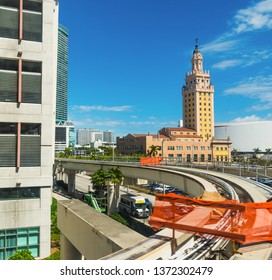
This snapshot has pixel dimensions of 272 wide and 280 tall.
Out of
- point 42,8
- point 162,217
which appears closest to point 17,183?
point 42,8

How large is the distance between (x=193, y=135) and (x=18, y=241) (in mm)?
116182

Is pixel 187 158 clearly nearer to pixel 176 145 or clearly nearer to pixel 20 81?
pixel 176 145

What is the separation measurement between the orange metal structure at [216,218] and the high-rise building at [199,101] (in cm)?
14071

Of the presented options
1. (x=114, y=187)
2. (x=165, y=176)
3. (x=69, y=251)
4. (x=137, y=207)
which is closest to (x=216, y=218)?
(x=69, y=251)

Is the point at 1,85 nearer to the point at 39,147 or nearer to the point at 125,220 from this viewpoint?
the point at 39,147

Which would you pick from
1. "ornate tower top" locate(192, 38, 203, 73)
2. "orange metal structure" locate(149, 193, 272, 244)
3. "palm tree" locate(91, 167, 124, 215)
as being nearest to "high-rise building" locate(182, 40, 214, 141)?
"ornate tower top" locate(192, 38, 203, 73)

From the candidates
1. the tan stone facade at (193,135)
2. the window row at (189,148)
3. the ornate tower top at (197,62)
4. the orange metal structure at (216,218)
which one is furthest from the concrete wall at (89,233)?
the ornate tower top at (197,62)

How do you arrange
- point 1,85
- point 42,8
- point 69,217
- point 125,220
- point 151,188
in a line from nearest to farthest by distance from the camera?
point 69,217
point 1,85
point 42,8
point 125,220
point 151,188

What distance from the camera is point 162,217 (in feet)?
24.4

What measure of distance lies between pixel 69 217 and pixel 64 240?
1.27 m

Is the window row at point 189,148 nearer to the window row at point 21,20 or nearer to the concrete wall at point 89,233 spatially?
the window row at point 21,20

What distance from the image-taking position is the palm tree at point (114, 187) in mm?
46156

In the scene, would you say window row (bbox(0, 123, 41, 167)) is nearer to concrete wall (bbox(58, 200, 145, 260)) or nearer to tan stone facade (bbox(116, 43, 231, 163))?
concrete wall (bbox(58, 200, 145, 260))
